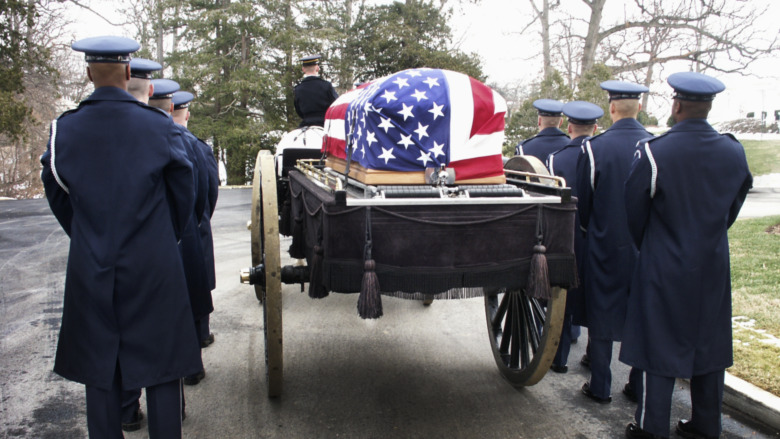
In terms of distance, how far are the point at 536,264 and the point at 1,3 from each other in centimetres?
1271

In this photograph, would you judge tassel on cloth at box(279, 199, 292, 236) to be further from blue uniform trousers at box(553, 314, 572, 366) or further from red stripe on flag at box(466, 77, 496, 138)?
blue uniform trousers at box(553, 314, 572, 366)

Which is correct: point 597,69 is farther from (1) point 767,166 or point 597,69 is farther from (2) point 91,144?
(2) point 91,144

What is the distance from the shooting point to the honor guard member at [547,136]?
17.4 ft

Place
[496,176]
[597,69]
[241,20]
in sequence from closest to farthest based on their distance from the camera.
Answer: [496,176], [597,69], [241,20]

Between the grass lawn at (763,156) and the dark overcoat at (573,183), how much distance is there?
61.1 ft

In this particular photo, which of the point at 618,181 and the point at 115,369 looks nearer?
the point at 115,369

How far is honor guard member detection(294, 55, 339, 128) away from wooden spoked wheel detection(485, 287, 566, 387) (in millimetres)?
3641

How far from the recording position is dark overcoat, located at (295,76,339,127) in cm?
728

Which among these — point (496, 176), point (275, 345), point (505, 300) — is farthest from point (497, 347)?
point (275, 345)

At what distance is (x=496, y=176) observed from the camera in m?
3.92

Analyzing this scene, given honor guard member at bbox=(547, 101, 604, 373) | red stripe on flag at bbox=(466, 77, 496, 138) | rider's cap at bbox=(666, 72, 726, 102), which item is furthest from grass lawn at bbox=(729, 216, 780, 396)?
red stripe on flag at bbox=(466, 77, 496, 138)

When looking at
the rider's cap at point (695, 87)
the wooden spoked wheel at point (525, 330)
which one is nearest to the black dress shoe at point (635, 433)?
the wooden spoked wheel at point (525, 330)

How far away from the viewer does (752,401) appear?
12.5ft

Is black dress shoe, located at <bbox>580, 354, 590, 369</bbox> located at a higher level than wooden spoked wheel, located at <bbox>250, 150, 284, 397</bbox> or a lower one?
lower
